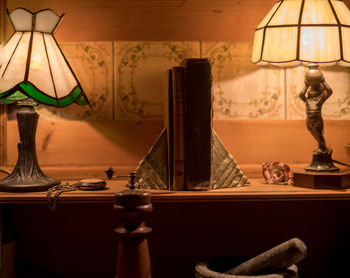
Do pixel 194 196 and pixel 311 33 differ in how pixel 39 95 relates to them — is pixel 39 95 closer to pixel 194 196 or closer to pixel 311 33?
pixel 194 196

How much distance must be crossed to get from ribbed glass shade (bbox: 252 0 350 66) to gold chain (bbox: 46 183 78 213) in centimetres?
68

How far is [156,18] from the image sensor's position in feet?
4.98

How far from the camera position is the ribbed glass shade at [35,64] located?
117 cm

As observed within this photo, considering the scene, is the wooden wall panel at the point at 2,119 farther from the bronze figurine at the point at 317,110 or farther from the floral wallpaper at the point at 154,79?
the bronze figurine at the point at 317,110

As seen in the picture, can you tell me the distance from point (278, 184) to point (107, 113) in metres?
0.62

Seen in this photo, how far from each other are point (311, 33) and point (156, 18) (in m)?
0.55

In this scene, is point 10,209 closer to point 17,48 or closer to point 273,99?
point 17,48

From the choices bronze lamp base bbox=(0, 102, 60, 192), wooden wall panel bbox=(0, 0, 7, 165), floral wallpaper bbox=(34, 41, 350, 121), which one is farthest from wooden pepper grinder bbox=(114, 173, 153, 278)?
wooden wall panel bbox=(0, 0, 7, 165)

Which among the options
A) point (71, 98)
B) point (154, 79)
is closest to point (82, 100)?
point (71, 98)

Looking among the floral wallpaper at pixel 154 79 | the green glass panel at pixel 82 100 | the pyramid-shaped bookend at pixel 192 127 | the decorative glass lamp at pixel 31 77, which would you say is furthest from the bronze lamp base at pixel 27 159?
the pyramid-shaped bookend at pixel 192 127

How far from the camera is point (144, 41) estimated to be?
4.99ft

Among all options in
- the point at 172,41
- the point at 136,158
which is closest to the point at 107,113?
the point at 136,158

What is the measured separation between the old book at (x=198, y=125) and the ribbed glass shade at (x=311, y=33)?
0.71 feet

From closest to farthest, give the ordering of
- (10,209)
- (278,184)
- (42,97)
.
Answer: (42,97) → (278,184) → (10,209)
